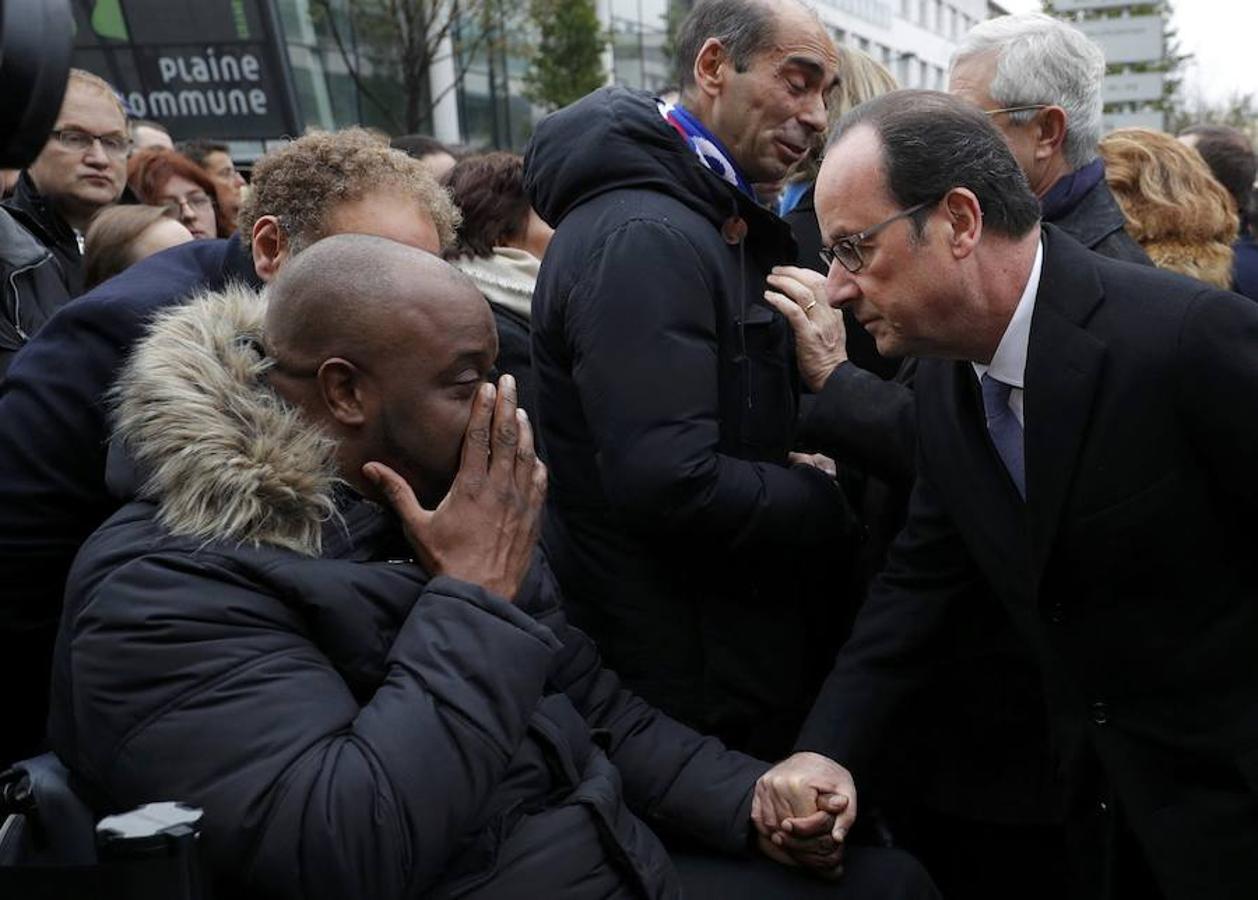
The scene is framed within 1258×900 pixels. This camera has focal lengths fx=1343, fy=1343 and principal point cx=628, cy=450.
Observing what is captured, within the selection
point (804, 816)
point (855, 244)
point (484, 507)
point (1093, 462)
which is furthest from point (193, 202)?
point (1093, 462)

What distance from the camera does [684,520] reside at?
2.79 m

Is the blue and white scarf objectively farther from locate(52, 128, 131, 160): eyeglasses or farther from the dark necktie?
locate(52, 128, 131, 160): eyeglasses

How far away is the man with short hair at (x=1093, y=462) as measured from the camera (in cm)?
223

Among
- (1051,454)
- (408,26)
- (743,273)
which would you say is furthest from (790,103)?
(408,26)

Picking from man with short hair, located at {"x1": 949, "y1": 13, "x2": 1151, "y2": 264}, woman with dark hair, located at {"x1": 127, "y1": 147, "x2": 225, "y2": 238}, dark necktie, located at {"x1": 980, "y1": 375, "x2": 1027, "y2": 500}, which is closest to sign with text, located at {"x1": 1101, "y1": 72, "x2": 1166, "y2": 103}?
woman with dark hair, located at {"x1": 127, "y1": 147, "x2": 225, "y2": 238}

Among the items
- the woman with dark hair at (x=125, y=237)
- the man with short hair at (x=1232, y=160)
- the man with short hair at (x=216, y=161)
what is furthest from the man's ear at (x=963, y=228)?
the man with short hair at (x=216, y=161)

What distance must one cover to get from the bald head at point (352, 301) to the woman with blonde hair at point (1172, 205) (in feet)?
7.96

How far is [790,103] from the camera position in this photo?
3125mm

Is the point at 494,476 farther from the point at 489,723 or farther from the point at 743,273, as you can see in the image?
the point at 743,273

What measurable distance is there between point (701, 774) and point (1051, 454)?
92 cm

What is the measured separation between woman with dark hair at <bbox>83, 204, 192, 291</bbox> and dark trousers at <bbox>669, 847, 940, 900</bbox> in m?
2.49

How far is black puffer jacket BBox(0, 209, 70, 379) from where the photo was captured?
12.9ft

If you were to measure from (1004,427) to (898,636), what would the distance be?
21.0 inches

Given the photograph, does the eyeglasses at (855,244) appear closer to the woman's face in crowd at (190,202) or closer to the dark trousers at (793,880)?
the dark trousers at (793,880)
